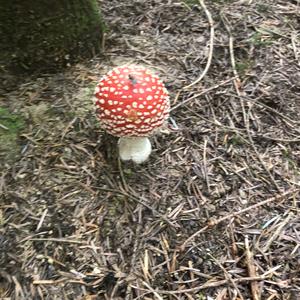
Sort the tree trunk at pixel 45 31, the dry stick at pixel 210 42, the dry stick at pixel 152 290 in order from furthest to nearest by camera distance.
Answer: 1. the dry stick at pixel 210 42
2. the tree trunk at pixel 45 31
3. the dry stick at pixel 152 290

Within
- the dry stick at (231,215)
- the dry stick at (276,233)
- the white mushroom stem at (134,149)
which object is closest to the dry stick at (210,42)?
the white mushroom stem at (134,149)

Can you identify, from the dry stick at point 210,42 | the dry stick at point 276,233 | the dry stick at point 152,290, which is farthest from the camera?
the dry stick at point 210,42

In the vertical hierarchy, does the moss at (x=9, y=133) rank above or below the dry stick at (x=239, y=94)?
above

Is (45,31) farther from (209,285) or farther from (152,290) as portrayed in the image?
(209,285)

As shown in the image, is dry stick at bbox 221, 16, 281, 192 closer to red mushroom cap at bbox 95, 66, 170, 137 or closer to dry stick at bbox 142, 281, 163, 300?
red mushroom cap at bbox 95, 66, 170, 137

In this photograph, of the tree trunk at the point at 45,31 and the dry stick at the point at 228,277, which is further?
the tree trunk at the point at 45,31

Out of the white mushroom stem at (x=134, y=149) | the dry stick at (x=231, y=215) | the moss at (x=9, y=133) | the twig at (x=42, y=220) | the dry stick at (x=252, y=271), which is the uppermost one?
the moss at (x=9, y=133)

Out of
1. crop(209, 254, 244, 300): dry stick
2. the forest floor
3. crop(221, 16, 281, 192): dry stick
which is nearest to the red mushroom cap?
the forest floor

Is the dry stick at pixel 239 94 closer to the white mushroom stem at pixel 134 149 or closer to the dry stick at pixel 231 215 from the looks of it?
the dry stick at pixel 231 215
